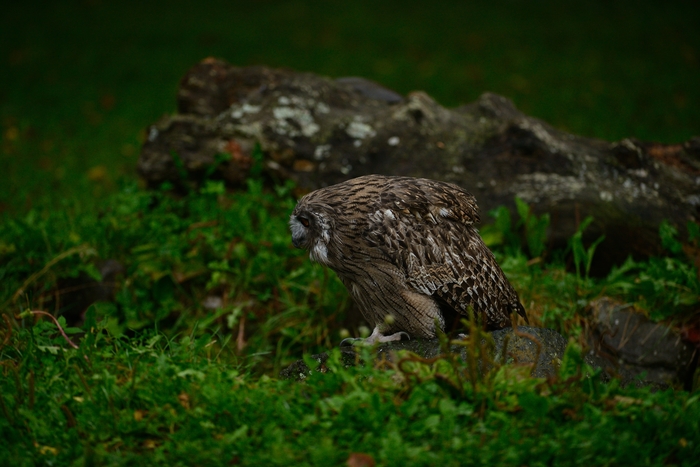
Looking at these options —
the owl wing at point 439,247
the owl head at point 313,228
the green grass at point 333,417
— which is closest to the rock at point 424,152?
the owl wing at point 439,247

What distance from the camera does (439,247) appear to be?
335 cm

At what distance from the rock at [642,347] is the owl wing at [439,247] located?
1040 mm

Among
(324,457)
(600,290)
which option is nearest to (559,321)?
(600,290)

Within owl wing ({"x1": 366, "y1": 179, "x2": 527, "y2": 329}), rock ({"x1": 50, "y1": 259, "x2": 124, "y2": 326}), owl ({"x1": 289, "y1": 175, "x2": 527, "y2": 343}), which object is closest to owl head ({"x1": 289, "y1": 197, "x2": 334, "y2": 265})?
owl ({"x1": 289, "y1": 175, "x2": 527, "y2": 343})

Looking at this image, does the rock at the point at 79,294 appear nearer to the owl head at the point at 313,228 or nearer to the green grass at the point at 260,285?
the green grass at the point at 260,285

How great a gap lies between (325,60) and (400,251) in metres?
7.87

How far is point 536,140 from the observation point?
5.12 m

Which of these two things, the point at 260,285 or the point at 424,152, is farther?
the point at 424,152

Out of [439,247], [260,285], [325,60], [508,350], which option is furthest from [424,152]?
[325,60]

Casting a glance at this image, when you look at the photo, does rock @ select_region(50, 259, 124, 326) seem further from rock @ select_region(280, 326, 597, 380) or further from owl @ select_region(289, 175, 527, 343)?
owl @ select_region(289, 175, 527, 343)

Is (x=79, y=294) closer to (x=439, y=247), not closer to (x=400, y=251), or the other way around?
(x=400, y=251)

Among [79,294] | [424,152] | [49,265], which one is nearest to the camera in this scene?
[49,265]

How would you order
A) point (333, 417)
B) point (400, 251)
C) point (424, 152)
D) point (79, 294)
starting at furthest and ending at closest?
point (424, 152), point (79, 294), point (400, 251), point (333, 417)

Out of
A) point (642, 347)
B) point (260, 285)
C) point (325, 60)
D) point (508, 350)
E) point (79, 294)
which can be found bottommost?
point (79, 294)
